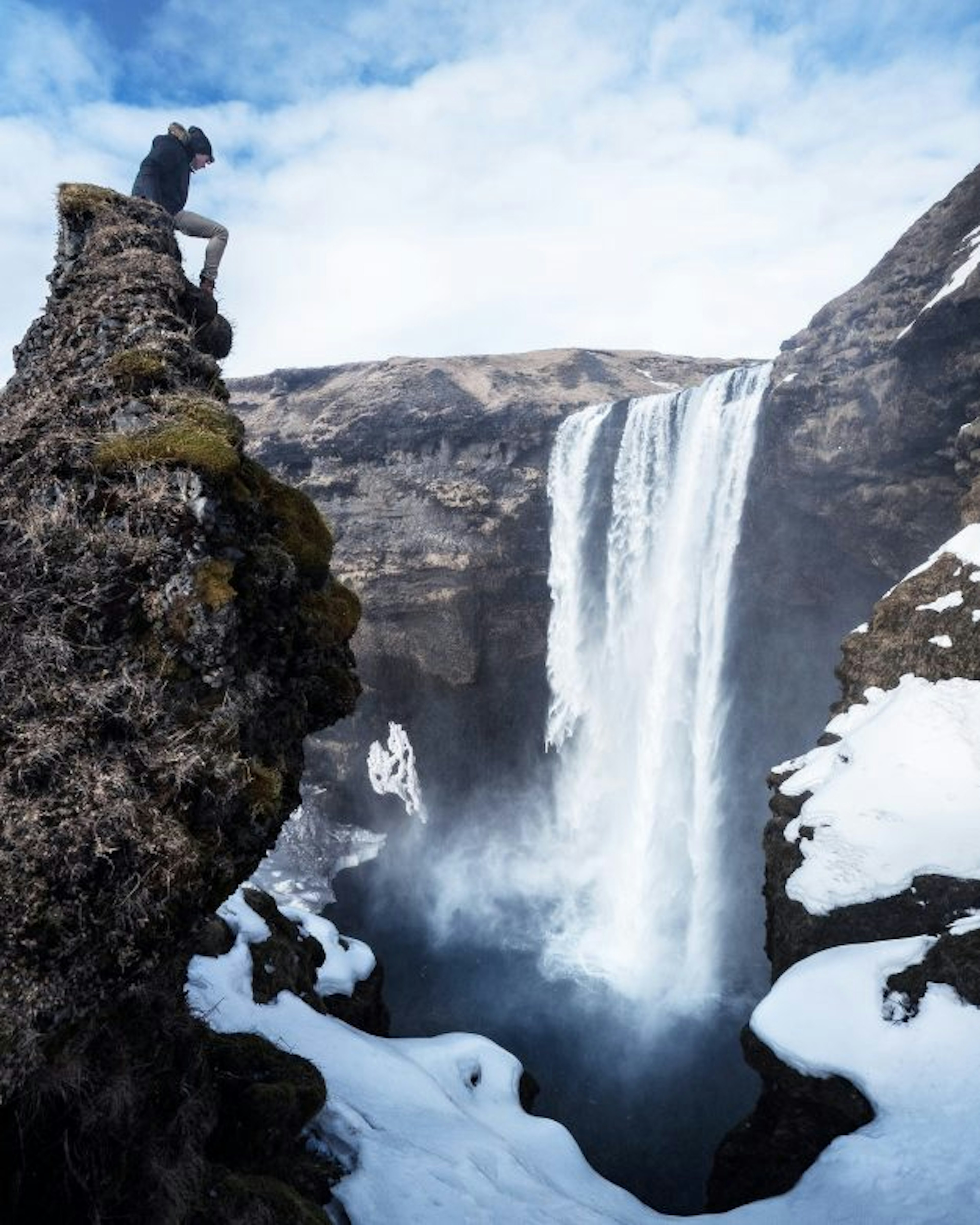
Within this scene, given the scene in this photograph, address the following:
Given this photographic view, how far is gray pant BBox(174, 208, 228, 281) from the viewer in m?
8.88

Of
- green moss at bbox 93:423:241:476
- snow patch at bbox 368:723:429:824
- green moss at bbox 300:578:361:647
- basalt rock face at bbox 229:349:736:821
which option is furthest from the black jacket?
snow patch at bbox 368:723:429:824

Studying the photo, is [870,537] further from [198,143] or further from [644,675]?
[198,143]

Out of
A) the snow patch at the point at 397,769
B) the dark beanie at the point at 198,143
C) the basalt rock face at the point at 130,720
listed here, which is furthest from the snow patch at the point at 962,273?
the snow patch at the point at 397,769

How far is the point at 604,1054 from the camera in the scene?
18.5 metres

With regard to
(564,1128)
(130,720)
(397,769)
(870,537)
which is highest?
(870,537)

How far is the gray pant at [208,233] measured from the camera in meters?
8.88

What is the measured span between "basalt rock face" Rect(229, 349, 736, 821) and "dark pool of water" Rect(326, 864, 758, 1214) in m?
10.7

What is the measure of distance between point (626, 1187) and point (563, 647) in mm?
20328

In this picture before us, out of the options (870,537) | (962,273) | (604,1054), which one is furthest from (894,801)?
(962,273)

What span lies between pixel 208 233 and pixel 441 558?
24954 millimetres

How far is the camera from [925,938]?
35.7 ft

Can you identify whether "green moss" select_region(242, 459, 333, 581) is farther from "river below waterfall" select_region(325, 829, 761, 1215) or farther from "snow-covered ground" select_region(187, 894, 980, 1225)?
"river below waterfall" select_region(325, 829, 761, 1215)

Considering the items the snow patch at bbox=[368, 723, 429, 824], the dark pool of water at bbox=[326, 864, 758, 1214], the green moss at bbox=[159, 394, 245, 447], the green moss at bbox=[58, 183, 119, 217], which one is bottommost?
the dark pool of water at bbox=[326, 864, 758, 1214]

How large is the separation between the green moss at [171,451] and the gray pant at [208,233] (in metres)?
4.11
